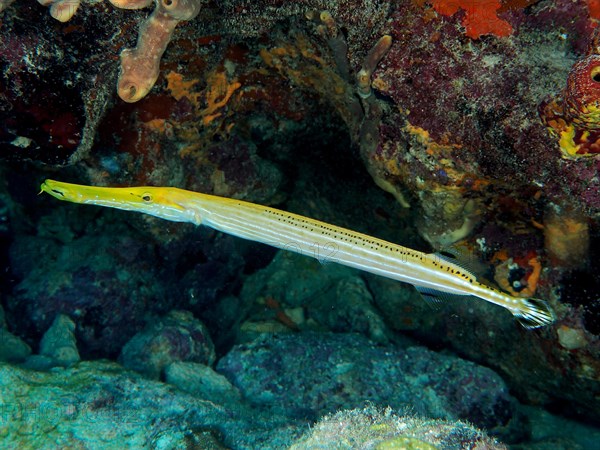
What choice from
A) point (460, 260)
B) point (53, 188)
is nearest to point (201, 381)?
point (53, 188)

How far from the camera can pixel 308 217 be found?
15.0 feet

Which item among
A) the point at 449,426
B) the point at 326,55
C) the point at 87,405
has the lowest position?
the point at 87,405

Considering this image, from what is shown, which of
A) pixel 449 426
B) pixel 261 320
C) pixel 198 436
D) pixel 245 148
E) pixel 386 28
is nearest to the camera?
pixel 449 426

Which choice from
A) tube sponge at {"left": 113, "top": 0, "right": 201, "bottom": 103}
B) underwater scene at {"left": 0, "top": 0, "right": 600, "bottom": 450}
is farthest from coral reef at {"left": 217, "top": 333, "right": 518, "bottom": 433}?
tube sponge at {"left": 113, "top": 0, "right": 201, "bottom": 103}

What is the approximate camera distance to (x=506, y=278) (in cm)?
403

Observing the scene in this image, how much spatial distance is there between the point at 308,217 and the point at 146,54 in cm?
226

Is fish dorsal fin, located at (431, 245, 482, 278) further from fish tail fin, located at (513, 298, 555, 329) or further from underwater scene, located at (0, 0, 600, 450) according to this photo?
fish tail fin, located at (513, 298, 555, 329)

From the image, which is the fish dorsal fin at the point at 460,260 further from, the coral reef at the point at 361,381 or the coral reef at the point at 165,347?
the coral reef at the point at 165,347

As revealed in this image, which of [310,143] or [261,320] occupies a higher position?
[310,143]

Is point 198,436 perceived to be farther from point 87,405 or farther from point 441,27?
point 441,27

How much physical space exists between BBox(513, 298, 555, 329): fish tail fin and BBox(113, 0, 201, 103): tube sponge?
3501mm

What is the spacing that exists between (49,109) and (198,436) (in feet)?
9.18

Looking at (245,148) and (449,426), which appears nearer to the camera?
(449,426)

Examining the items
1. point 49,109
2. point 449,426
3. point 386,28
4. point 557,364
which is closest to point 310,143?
point 386,28
